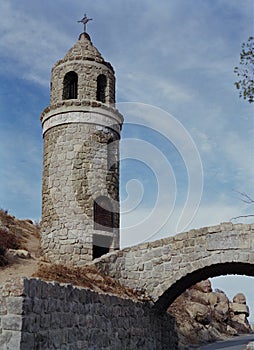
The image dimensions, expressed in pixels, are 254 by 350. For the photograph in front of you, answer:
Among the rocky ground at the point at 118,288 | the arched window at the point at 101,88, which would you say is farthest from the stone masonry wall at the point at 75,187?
the arched window at the point at 101,88

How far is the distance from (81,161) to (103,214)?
174cm

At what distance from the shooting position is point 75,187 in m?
14.4

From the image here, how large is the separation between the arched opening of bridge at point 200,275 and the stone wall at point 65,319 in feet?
3.60

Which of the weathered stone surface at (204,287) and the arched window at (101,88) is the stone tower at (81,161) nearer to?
the arched window at (101,88)

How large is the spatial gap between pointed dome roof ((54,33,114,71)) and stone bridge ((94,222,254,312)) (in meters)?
6.29

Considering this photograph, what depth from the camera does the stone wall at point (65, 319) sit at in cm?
704

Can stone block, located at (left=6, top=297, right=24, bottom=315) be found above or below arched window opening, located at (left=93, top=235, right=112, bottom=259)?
below

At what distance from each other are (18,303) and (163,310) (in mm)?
7764

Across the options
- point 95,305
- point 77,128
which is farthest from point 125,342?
point 77,128

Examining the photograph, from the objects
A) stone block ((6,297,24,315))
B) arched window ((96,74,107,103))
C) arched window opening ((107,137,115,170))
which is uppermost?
arched window ((96,74,107,103))

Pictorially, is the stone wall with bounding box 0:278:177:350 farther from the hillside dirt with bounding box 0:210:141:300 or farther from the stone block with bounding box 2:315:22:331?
the hillside dirt with bounding box 0:210:141:300

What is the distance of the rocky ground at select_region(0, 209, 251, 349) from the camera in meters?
11.4

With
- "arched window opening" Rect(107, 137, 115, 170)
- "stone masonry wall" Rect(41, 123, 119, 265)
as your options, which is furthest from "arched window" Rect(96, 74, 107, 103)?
"arched window opening" Rect(107, 137, 115, 170)

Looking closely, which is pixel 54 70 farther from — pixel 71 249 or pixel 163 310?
pixel 163 310
